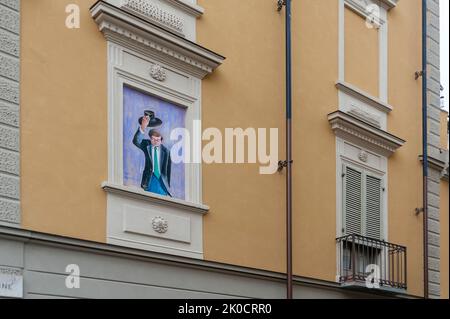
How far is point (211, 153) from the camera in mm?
11609

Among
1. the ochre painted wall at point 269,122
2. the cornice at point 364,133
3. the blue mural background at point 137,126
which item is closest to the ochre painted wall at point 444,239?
the cornice at point 364,133

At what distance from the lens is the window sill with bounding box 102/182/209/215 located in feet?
33.1

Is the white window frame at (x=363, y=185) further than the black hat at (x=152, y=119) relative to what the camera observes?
Yes

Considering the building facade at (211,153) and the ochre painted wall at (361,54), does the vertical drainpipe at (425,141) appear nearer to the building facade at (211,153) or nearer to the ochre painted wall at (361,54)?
the building facade at (211,153)

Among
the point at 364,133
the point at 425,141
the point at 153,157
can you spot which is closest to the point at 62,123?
the point at 153,157

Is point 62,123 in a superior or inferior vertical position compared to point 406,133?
inferior

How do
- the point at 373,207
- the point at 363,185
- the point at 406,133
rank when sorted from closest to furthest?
the point at 363,185, the point at 373,207, the point at 406,133

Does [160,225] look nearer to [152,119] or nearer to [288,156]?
[152,119]

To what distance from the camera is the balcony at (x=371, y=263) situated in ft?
43.5

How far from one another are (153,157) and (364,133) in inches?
195

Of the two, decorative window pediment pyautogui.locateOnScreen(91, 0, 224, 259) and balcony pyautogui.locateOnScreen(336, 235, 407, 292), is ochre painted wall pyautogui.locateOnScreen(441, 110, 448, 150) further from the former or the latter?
decorative window pediment pyautogui.locateOnScreen(91, 0, 224, 259)

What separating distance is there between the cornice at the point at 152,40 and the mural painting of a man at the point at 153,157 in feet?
3.06

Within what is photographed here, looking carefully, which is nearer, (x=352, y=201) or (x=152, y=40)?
(x=152, y=40)

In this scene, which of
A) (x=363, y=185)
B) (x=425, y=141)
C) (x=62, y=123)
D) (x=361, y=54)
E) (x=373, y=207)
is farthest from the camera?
(x=425, y=141)
